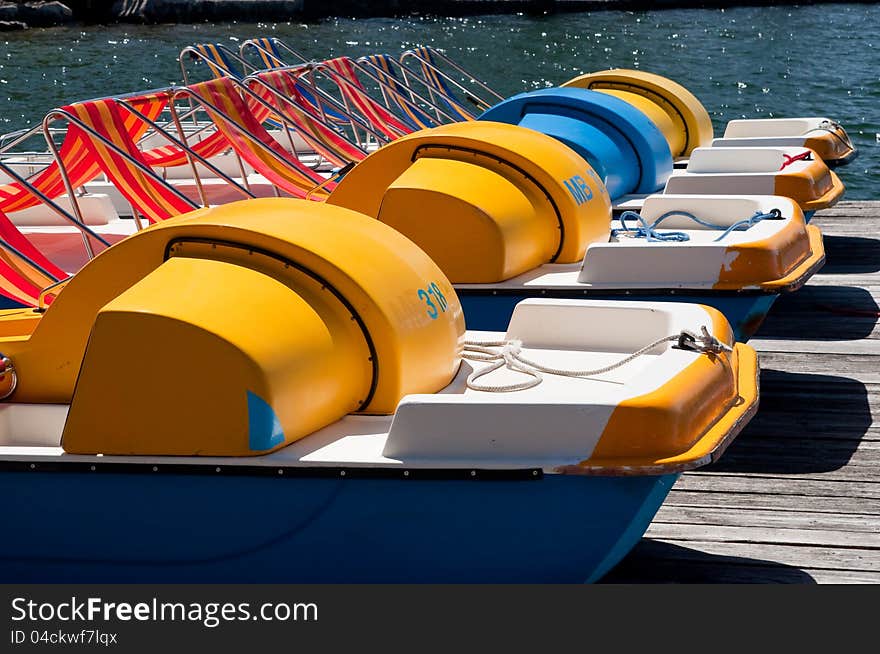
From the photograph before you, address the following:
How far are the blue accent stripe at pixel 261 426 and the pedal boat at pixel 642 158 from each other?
370 centimetres

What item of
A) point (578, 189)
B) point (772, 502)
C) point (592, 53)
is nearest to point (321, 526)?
point (772, 502)

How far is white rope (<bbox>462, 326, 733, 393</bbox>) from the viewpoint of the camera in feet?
12.0

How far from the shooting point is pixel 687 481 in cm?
446

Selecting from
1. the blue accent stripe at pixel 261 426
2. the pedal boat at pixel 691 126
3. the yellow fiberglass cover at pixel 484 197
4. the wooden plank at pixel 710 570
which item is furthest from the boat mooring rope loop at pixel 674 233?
the blue accent stripe at pixel 261 426

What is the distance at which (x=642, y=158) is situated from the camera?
721 cm

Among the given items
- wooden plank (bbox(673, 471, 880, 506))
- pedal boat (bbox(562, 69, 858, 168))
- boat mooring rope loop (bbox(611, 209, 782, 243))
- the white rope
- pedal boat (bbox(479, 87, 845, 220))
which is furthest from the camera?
pedal boat (bbox(562, 69, 858, 168))

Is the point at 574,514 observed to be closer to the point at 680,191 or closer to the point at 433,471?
the point at 433,471

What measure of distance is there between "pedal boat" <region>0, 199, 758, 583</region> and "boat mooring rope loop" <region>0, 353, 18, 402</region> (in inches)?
10.7

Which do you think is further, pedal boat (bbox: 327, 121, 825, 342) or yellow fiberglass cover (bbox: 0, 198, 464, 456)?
pedal boat (bbox: 327, 121, 825, 342)

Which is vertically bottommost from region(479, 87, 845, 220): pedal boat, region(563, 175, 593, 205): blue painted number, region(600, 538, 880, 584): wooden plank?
region(600, 538, 880, 584): wooden plank

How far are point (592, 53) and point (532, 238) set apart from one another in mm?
26275

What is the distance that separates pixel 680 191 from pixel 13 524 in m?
4.14

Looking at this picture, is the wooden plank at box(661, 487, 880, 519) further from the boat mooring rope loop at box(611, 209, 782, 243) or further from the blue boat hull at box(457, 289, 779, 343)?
the boat mooring rope loop at box(611, 209, 782, 243)

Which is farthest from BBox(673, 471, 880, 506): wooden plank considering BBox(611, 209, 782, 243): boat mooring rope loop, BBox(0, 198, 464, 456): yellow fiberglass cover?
BBox(611, 209, 782, 243): boat mooring rope loop
